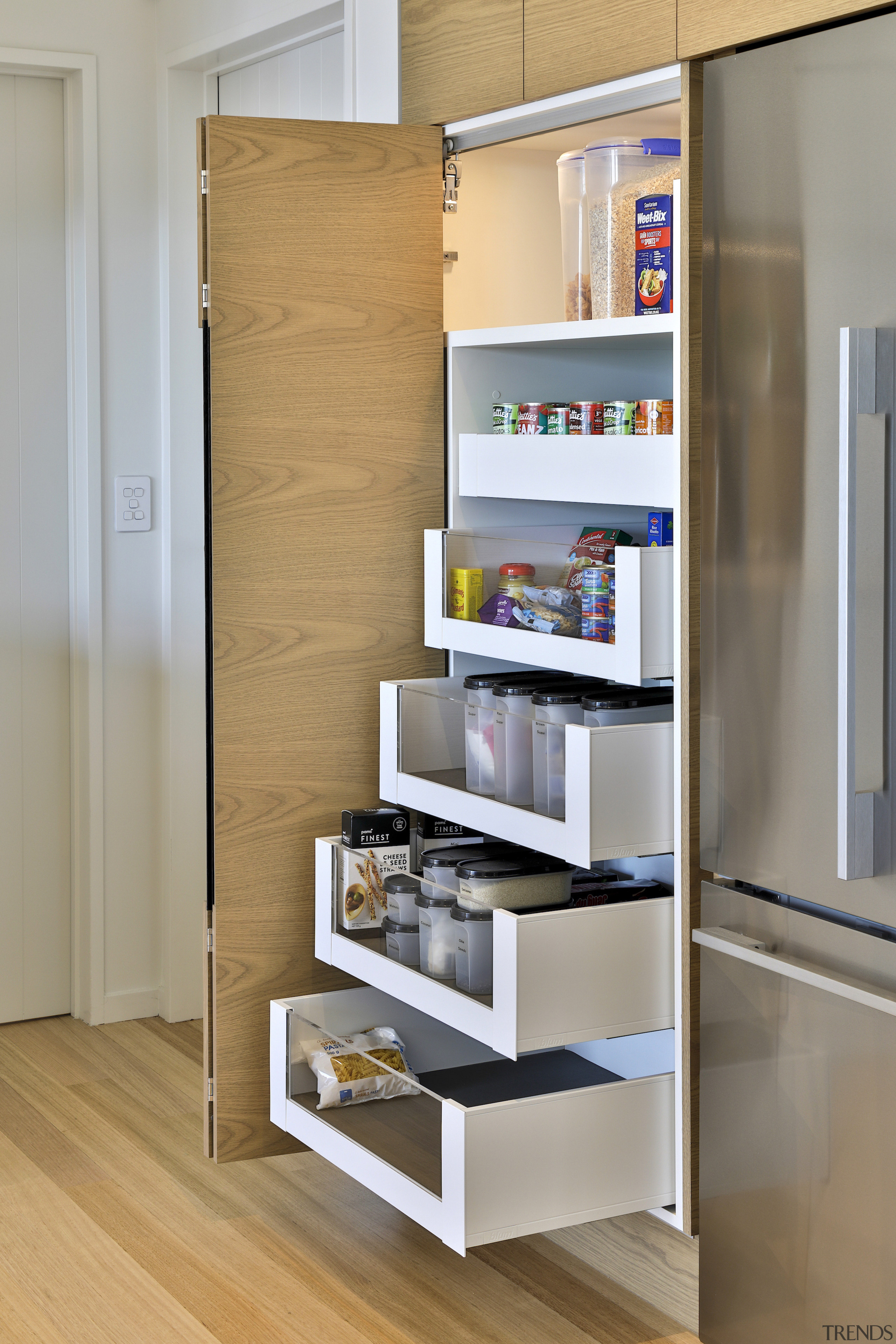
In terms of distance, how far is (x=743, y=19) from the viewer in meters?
1.69

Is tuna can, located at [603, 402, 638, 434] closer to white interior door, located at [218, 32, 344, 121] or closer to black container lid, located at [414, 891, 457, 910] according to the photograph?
black container lid, located at [414, 891, 457, 910]

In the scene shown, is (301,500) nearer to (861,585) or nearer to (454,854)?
(454,854)

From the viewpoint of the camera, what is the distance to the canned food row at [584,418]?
6.39 feet

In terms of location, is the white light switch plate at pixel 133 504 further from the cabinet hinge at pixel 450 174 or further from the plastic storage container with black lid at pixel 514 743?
the plastic storage container with black lid at pixel 514 743

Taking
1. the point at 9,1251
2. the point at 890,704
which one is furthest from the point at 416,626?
the point at 9,1251

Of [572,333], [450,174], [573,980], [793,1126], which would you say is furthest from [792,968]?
[450,174]

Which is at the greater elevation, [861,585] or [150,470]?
[150,470]

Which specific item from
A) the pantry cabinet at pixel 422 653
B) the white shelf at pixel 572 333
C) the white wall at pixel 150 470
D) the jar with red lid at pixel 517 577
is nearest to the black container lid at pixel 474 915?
the pantry cabinet at pixel 422 653

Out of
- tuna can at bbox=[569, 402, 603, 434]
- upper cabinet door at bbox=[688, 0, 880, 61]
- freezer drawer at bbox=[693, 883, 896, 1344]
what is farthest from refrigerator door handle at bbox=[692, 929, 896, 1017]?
upper cabinet door at bbox=[688, 0, 880, 61]

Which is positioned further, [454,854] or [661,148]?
[454,854]

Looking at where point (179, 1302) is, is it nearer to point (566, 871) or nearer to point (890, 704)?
point (566, 871)

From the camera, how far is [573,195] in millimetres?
2141

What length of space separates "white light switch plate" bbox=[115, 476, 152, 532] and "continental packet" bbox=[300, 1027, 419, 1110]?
1.30 m

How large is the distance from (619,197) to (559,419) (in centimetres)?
32
